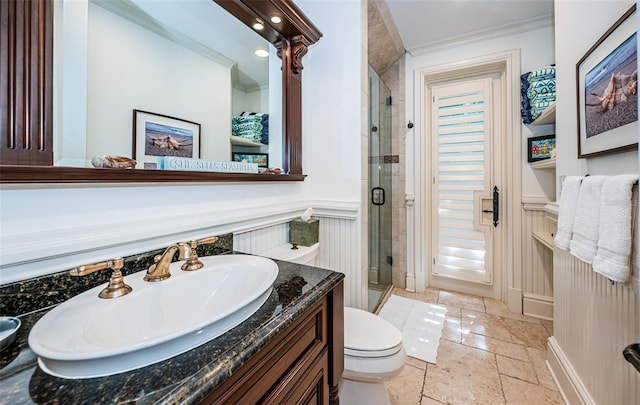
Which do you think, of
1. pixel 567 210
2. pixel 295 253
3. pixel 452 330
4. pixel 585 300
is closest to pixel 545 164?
pixel 567 210

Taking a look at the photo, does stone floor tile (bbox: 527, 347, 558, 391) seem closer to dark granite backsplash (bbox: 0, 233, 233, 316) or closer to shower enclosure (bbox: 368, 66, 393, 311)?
shower enclosure (bbox: 368, 66, 393, 311)

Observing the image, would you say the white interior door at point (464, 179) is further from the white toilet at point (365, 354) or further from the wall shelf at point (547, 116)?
the white toilet at point (365, 354)

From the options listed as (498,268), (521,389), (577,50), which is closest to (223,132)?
(577,50)

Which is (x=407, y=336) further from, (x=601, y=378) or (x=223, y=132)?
(x=223, y=132)

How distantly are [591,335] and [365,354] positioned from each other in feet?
3.18

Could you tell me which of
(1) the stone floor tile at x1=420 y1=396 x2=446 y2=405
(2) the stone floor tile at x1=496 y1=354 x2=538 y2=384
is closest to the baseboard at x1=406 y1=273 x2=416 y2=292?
(2) the stone floor tile at x1=496 y1=354 x2=538 y2=384

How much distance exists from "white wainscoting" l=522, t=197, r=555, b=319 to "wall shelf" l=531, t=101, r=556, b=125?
596mm

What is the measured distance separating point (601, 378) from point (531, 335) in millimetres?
988

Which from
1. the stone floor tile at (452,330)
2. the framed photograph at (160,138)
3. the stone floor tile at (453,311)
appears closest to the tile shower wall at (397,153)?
the stone floor tile at (453,311)

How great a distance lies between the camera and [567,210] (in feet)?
3.63

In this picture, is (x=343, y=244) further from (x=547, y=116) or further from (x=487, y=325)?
(x=547, y=116)

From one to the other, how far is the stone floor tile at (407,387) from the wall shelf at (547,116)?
6.04 ft

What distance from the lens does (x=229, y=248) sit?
1.10 meters

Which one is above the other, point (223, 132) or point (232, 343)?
point (223, 132)
